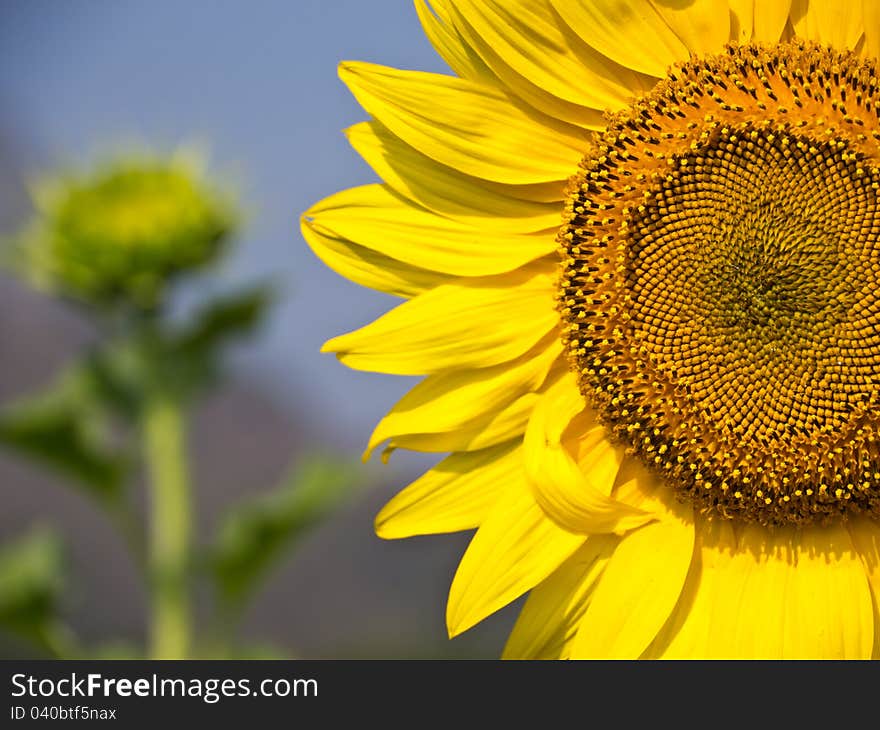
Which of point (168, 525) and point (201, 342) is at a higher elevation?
point (201, 342)

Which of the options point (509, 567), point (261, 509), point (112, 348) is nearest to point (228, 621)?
point (261, 509)

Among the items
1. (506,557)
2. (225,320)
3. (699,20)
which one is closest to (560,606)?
(506,557)

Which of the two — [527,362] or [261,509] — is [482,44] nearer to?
[527,362]

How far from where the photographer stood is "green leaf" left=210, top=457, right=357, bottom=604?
8.05 ft

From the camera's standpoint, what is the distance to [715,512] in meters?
1.45

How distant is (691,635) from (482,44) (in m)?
0.74

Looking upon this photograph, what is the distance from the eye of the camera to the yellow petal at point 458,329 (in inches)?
56.9

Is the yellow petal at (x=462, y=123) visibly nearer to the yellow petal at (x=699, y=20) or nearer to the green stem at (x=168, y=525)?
the yellow petal at (x=699, y=20)

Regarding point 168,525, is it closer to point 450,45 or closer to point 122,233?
point 122,233

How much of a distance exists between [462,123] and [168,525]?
1.45 m

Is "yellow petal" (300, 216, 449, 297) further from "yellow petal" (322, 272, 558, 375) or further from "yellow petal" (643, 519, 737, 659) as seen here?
"yellow petal" (643, 519, 737, 659)

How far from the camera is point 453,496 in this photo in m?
1.49

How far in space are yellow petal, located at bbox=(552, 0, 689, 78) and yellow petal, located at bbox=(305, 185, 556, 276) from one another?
0.23 metres

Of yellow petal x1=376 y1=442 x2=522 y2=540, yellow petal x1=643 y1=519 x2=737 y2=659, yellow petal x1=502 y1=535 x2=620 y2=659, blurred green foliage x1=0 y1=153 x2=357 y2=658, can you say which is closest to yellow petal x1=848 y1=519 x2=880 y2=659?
yellow petal x1=643 y1=519 x2=737 y2=659
